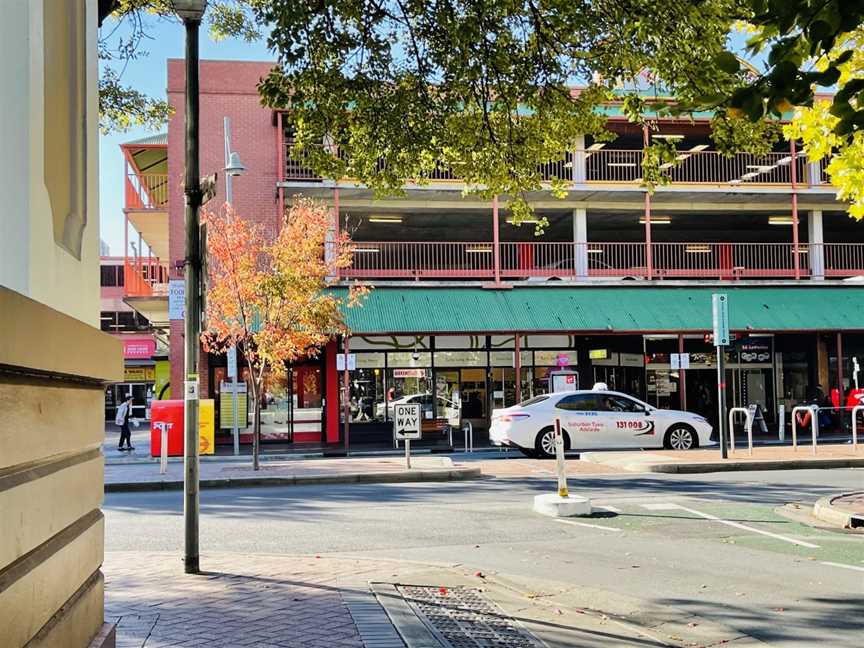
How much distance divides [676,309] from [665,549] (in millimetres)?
18473

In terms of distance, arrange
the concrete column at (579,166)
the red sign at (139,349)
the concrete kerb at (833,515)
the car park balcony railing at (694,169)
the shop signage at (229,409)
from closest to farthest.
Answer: the concrete kerb at (833,515) → the shop signage at (229,409) → the concrete column at (579,166) → the car park balcony railing at (694,169) → the red sign at (139,349)

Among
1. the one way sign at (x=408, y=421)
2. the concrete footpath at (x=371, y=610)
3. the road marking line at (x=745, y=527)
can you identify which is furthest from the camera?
the one way sign at (x=408, y=421)

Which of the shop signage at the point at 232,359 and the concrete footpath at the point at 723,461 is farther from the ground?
the shop signage at the point at 232,359

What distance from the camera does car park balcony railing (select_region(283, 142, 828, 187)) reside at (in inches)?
1107

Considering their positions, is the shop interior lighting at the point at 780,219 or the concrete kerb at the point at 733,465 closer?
the concrete kerb at the point at 733,465

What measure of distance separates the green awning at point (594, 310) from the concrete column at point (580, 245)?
0.81 meters

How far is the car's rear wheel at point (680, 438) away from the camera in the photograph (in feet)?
69.7

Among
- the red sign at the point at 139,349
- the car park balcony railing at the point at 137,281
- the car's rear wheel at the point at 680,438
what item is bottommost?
the car's rear wheel at the point at 680,438

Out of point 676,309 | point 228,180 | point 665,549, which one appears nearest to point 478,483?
point 665,549

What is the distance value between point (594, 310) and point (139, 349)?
31952 millimetres

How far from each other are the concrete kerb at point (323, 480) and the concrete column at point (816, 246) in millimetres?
17297

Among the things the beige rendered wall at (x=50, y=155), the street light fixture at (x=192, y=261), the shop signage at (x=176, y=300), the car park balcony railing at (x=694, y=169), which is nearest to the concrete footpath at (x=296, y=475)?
the shop signage at (x=176, y=300)

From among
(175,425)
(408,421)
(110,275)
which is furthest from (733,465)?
(110,275)

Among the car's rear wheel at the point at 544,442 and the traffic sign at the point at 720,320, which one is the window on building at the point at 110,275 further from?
the traffic sign at the point at 720,320
